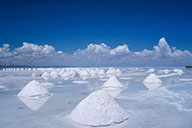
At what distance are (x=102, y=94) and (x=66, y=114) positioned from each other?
4.42 ft

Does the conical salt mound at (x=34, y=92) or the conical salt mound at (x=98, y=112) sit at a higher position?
the conical salt mound at (x=34, y=92)

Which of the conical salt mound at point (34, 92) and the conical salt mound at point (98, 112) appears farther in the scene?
the conical salt mound at point (34, 92)

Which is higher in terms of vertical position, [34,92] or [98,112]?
[34,92]

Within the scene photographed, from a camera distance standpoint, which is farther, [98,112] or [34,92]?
[34,92]

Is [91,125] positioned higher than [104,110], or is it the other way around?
[104,110]

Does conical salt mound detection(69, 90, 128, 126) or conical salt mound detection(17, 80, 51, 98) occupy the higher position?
conical salt mound detection(17, 80, 51, 98)

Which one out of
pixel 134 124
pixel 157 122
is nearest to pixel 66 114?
pixel 134 124

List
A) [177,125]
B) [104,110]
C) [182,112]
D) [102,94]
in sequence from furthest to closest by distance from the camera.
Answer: [182,112], [102,94], [104,110], [177,125]

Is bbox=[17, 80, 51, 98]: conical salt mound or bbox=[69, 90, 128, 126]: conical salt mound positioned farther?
bbox=[17, 80, 51, 98]: conical salt mound

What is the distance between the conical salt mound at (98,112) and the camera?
16.2ft

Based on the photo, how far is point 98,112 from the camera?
511cm

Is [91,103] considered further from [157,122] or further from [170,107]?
[170,107]

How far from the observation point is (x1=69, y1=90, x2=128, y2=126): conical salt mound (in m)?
4.93

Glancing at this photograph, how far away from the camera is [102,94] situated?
554 centimetres
